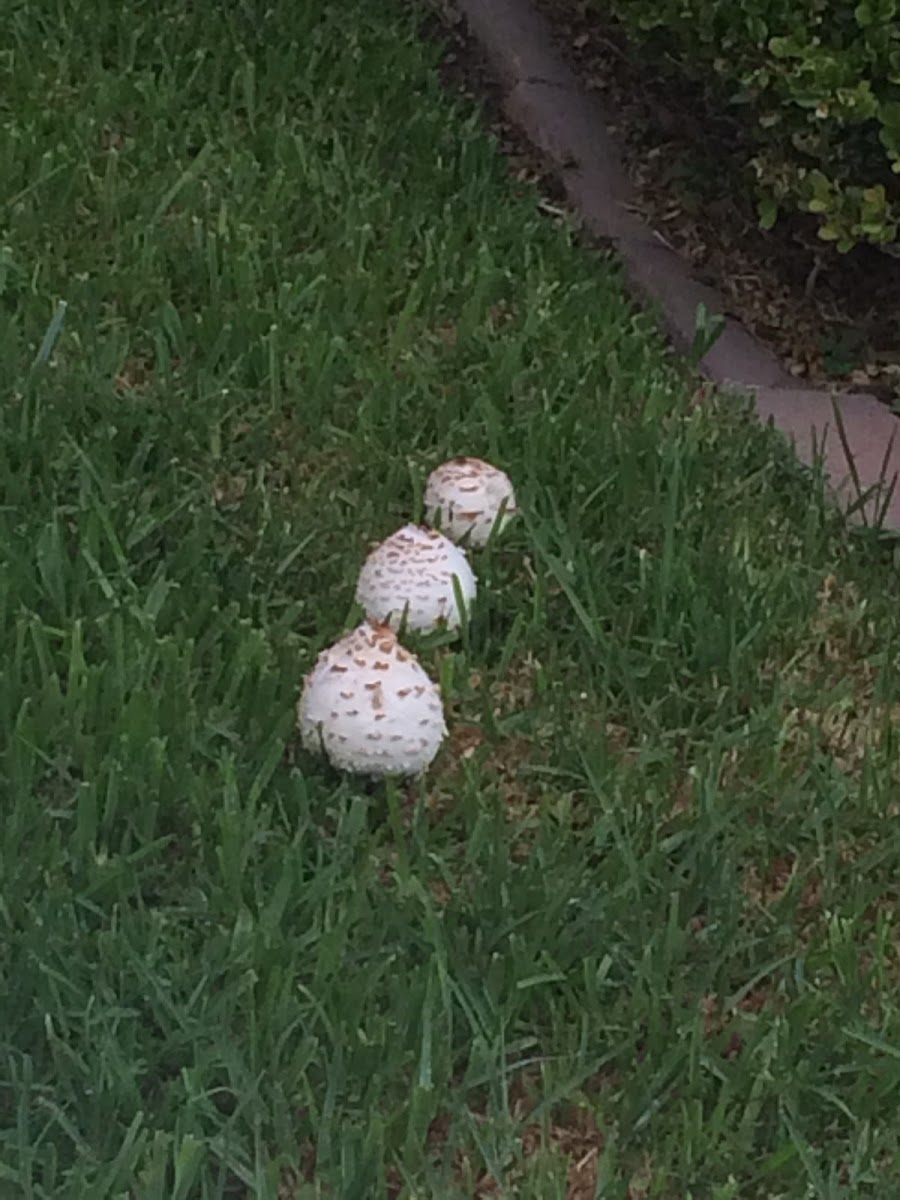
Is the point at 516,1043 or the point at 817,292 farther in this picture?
the point at 817,292

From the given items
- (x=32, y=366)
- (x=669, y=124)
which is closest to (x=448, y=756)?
(x=32, y=366)

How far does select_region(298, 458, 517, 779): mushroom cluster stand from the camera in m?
1.88

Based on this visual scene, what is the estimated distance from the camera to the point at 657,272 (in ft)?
11.2

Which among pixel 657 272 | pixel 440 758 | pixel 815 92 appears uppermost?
pixel 815 92

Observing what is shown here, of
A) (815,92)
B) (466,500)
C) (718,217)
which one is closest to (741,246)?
(718,217)

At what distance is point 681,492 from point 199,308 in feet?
2.83

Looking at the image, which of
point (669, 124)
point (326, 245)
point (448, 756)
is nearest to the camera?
point (448, 756)

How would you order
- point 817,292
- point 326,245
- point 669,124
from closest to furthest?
point 326,245
point 817,292
point 669,124

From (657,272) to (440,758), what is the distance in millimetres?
1622

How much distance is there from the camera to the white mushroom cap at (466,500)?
7.69 feet

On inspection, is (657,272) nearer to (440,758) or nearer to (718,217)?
(718,217)

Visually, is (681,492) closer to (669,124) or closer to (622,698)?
(622,698)

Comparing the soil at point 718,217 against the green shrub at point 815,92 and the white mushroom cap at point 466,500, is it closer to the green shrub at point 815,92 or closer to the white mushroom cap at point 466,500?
the green shrub at point 815,92

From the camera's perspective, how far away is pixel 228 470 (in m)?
2.53
